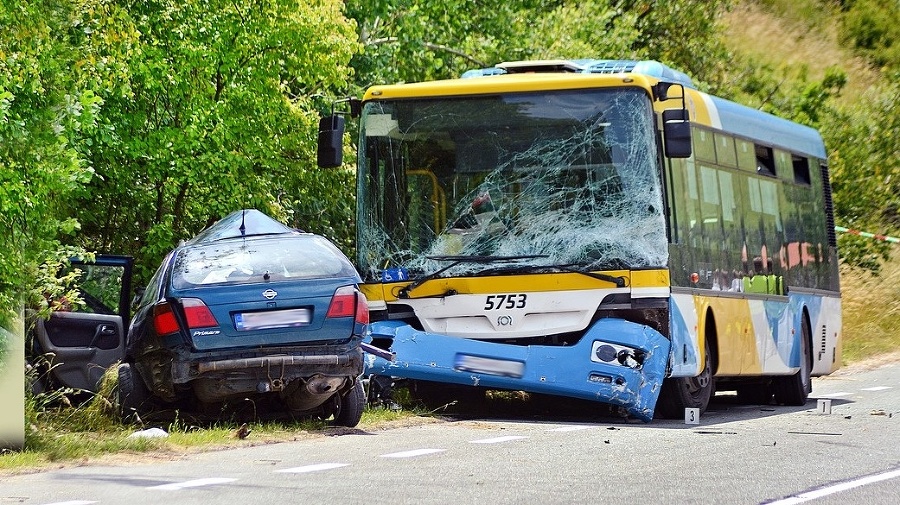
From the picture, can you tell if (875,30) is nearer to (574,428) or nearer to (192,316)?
(574,428)

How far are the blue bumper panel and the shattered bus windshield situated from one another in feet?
2.18

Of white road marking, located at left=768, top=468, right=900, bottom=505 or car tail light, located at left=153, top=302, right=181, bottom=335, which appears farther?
car tail light, located at left=153, top=302, right=181, bottom=335

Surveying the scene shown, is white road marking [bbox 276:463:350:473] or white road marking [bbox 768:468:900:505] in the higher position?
white road marking [bbox 276:463:350:473]

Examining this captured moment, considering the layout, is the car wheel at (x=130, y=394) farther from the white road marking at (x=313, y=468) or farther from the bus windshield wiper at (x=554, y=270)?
the bus windshield wiper at (x=554, y=270)

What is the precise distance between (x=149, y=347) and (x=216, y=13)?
642 cm

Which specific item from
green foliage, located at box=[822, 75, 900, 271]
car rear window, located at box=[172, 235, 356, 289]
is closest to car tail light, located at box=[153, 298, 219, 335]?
car rear window, located at box=[172, 235, 356, 289]

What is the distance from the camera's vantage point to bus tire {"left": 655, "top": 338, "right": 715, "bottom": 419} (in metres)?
16.5

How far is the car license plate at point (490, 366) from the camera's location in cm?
1524

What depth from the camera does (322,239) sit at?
45.7ft

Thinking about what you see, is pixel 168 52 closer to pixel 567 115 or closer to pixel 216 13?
pixel 216 13

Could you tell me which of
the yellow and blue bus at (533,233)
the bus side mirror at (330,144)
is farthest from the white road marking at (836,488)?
the bus side mirror at (330,144)

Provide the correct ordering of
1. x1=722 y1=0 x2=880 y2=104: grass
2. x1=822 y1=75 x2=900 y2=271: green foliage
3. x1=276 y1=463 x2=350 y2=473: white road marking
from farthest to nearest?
x1=722 y1=0 x2=880 y2=104: grass → x1=822 y1=75 x2=900 y2=271: green foliage → x1=276 y1=463 x2=350 y2=473: white road marking

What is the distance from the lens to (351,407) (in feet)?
46.2

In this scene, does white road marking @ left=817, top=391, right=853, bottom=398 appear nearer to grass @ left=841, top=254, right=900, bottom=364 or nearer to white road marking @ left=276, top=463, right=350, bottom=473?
grass @ left=841, top=254, right=900, bottom=364
